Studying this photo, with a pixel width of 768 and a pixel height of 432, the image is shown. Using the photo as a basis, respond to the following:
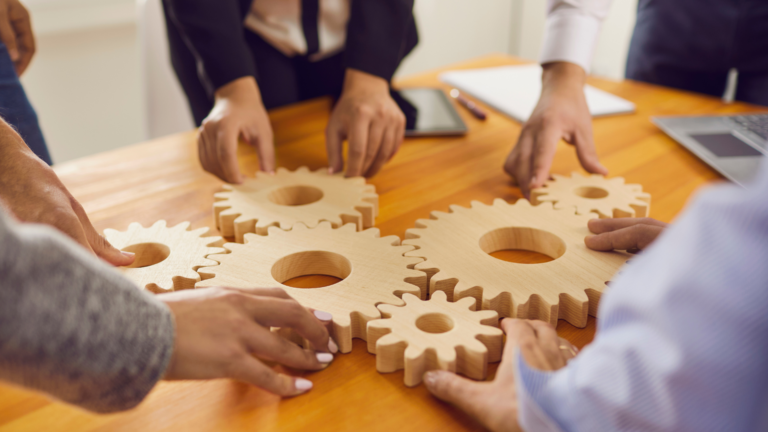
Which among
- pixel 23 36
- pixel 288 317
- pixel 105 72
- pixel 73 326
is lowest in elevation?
pixel 105 72

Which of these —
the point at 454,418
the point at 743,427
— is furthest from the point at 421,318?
the point at 743,427

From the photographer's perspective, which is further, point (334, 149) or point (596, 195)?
point (334, 149)

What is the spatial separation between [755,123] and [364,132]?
1.12m

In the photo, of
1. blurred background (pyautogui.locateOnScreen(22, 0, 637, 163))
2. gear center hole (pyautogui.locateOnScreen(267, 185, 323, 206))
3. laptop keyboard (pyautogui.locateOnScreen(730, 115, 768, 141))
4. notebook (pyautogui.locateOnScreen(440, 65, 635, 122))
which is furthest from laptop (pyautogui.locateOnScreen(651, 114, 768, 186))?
blurred background (pyautogui.locateOnScreen(22, 0, 637, 163))

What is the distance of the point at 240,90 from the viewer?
4.82 ft

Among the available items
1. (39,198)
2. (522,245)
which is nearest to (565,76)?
(522,245)

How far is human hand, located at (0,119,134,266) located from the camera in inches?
35.4

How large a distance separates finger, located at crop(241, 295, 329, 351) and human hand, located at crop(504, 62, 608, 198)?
704 millimetres

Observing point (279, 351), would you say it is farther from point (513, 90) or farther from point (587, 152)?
point (513, 90)

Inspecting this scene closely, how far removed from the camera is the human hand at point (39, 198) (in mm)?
898

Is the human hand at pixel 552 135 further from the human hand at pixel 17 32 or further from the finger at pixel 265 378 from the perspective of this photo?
Answer: the human hand at pixel 17 32

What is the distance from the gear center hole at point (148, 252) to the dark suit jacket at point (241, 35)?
0.59m

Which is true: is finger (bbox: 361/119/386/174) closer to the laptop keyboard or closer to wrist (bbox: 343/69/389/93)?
wrist (bbox: 343/69/389/93)

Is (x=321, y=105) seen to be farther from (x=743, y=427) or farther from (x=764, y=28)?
(x=743, y=427)
